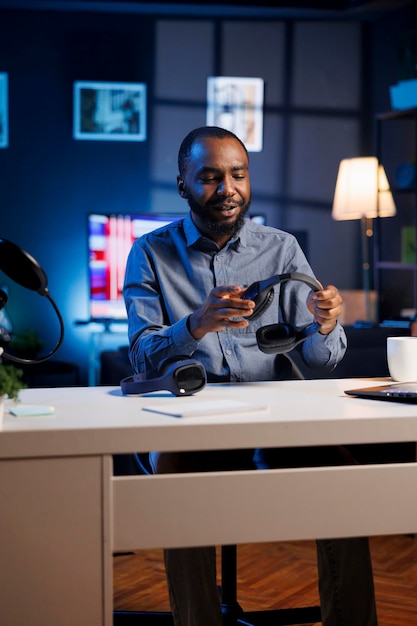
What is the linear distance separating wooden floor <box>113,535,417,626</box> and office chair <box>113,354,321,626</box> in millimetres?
329

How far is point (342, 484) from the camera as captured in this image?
151cm

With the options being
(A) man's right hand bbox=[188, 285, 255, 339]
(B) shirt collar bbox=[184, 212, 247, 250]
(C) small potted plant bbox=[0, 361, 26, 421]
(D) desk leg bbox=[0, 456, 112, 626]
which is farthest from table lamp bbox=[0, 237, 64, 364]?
(B) shirt collar bbox=[184, 212, 247, 250]

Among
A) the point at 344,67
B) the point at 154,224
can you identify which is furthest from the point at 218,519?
the point at 344,67

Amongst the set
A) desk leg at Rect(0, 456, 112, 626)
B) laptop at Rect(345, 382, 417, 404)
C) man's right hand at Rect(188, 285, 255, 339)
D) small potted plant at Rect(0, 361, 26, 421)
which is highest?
man's right hand at Rect(188, 285, 255, 339)

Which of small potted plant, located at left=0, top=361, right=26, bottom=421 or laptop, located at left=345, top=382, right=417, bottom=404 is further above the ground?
small potted plant, located at left=0, top=361, right=26, bottom=421

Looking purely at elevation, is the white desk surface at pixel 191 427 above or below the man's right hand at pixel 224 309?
below

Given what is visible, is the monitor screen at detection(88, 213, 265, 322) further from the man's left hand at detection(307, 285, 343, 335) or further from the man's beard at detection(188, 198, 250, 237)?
the man's left hand at detection(307, 285, 343, 335)

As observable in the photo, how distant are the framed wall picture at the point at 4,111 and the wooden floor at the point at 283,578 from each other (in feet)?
13.3

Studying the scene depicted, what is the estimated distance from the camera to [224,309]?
1.89 m

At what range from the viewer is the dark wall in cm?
661

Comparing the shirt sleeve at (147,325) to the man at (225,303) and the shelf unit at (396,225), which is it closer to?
the man at (225,303)

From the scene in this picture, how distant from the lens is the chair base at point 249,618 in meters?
2.27

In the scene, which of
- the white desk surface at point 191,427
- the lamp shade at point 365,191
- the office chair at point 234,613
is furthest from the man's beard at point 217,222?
the lamp shade at point 365,191

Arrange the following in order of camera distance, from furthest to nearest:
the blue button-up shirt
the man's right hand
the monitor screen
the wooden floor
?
the monitor screen < the wooden floor < the blue button-up shirt < the man's right hand
